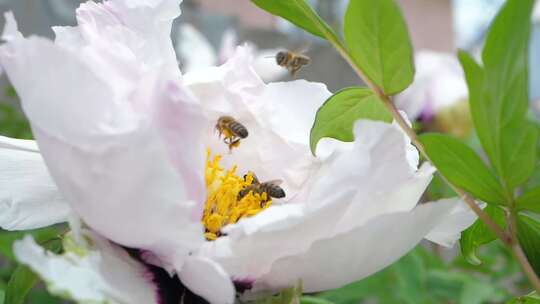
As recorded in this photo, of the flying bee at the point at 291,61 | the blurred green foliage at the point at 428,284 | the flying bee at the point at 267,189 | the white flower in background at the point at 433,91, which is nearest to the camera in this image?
the flying bee at the point at 267,189

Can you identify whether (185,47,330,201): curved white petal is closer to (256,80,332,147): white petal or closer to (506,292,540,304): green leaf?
(256,80,332,147): white petal

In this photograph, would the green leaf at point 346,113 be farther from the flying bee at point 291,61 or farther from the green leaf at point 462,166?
the flying bee at point 291,61

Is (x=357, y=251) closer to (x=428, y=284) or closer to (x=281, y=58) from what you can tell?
(x=281, y=58)

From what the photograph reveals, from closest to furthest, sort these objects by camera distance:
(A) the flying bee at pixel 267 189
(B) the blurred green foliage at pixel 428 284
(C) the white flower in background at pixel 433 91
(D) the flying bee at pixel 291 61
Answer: (A) the flying bee at pixel 267 189
(D) the flying bee at pixel 291 61
(B) the blurred green foliage at pixel 428 284
(C) the white flower in background at pixel 433 91

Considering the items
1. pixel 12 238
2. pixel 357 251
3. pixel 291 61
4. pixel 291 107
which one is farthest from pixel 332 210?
pixel 12 238

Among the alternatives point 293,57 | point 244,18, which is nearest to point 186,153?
point 293,57

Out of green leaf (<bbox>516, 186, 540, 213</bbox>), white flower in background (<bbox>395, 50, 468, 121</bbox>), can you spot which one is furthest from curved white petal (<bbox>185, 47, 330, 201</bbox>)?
white flower in background (<bbox>395, 50, 468, 121</bbox>)

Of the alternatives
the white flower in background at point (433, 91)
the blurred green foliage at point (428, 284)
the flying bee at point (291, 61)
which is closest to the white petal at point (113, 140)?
the flying bee at point (291, 61)
